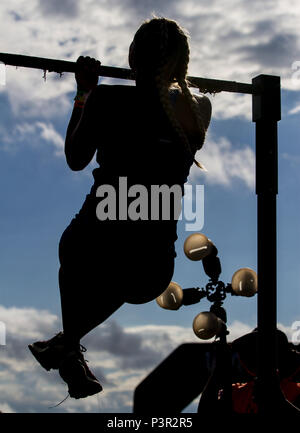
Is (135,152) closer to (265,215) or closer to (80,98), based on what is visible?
(80,98)

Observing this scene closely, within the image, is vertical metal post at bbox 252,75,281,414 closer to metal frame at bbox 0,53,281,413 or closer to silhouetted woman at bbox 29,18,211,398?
metal frame at bbox 0,53,281,413

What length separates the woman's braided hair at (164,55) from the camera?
141 inches

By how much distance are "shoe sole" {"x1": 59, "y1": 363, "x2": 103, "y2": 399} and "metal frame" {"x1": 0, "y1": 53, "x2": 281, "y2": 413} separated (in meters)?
1.56

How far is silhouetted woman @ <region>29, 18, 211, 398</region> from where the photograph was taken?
3578mm

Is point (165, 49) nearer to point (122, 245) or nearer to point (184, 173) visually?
point (184, 173)

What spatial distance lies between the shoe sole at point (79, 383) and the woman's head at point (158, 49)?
1.60 meters

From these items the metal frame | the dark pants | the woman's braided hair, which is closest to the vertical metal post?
the metal frame

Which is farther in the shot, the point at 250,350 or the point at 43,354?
the point at 250,350

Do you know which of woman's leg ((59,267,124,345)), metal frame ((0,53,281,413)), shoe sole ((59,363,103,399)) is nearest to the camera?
woman's leg ((59,267,124,345))

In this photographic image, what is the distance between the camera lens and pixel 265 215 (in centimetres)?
502
